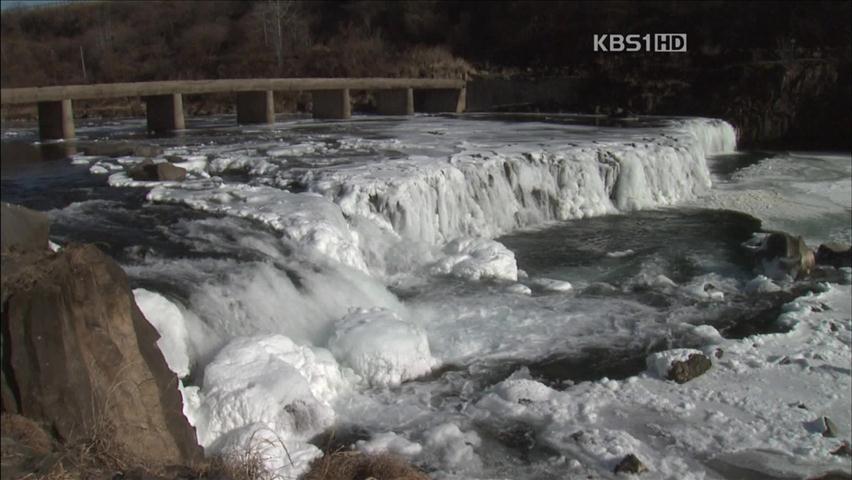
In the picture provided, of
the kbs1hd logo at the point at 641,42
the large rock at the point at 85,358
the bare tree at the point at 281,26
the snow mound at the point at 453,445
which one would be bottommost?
the snow mound at the point at 453,445

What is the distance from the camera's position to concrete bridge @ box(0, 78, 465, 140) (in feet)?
43.6

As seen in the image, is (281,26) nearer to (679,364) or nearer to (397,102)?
(397,102)

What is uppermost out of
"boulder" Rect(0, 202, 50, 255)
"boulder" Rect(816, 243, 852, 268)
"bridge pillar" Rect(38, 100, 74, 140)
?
"bridge pillar" Rect(38, 100, 74, 140)

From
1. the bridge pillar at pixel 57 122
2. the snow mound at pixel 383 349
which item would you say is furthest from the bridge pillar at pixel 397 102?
the snow mound at pixel 383 349

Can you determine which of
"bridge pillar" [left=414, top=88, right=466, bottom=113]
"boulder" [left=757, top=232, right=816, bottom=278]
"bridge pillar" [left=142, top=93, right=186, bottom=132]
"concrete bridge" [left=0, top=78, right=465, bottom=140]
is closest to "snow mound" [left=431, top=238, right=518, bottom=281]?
"boulder" [left=757, top=232, right=816, bottom=278]

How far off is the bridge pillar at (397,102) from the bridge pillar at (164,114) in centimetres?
747

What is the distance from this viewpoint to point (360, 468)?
4199 millimetres

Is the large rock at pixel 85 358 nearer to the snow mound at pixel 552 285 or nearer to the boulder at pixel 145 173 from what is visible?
Answer: the snow mound at pixel 552 285

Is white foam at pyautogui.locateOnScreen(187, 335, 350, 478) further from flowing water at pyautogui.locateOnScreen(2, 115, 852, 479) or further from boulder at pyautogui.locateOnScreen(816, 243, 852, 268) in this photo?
boulder at pyautogui.locateOnScreen(816, 243, 852, 268)

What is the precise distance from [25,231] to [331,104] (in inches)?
745

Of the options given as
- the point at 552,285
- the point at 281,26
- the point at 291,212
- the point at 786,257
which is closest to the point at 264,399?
the point at 291,212

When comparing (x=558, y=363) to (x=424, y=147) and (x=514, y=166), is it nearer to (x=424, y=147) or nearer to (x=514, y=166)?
(x=514, y=166)

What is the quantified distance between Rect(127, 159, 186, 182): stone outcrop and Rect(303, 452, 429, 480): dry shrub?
7152 mm

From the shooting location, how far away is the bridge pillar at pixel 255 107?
19297 mm
